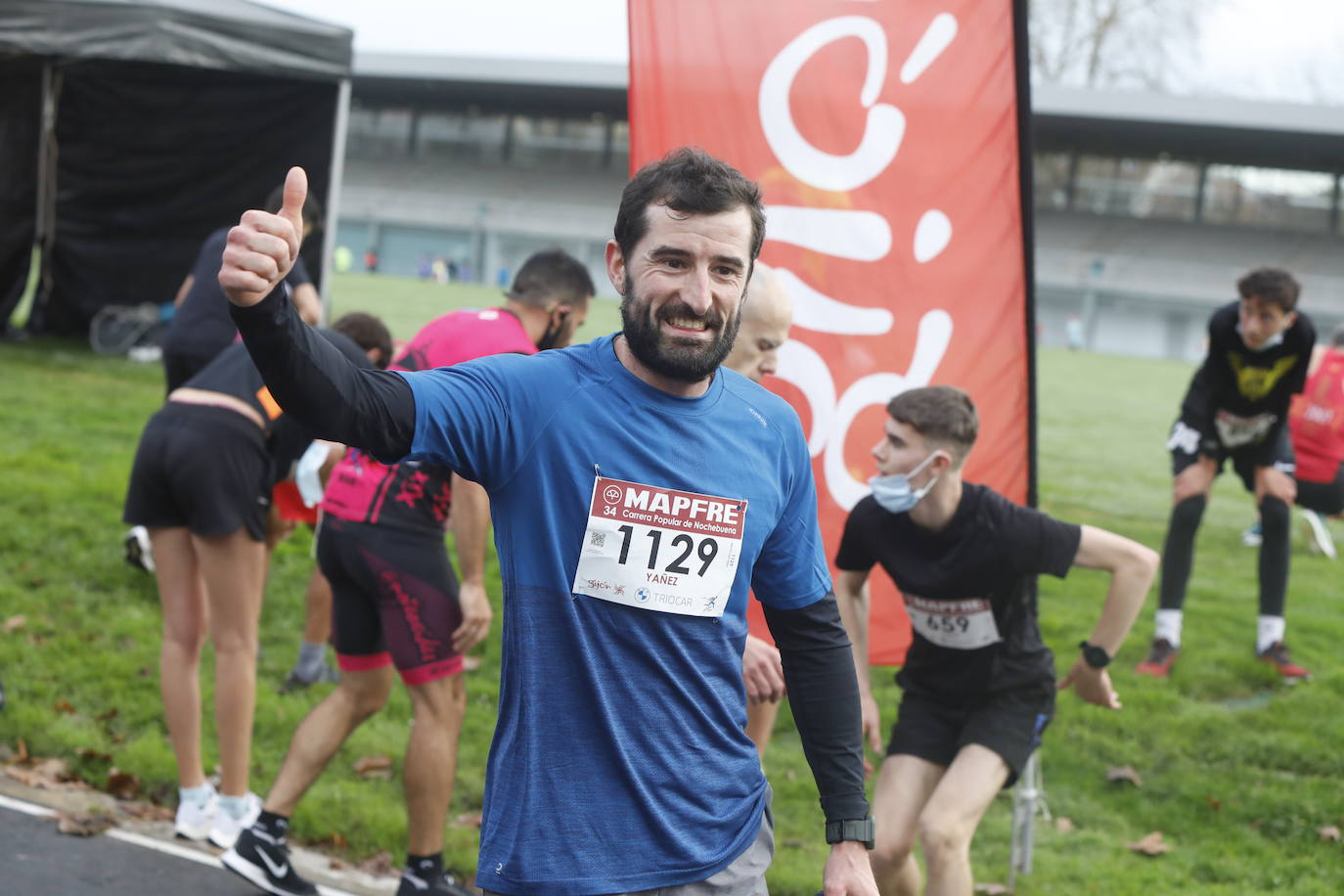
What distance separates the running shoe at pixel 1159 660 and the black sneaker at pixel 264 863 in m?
4.56

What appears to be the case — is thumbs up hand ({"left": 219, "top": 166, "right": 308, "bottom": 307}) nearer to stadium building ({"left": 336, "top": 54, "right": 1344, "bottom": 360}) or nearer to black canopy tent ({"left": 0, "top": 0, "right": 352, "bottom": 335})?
black canopy tent ({"left": 0, "top": 0, "right": 352, "bottom": 335})

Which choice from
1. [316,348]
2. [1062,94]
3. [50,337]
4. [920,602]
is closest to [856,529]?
[920,602]

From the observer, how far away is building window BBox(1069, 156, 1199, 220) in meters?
50.2

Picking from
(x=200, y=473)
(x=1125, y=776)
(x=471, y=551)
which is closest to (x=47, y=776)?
(x=200, y=473)

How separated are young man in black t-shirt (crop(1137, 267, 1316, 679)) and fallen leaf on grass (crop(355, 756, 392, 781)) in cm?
400

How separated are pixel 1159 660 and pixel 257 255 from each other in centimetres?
623

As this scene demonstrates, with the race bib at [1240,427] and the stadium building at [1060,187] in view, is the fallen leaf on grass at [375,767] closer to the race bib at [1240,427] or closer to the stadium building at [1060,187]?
the race bib at [1240,427]

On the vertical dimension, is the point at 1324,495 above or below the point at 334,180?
below

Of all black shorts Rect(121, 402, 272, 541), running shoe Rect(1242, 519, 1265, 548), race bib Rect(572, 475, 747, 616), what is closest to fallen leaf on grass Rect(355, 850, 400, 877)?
black shorts Rect(121, 402, 272, 541)

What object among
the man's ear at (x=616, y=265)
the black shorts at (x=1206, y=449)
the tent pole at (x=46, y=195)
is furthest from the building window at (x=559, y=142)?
the man's ear at (x=616, y=265)

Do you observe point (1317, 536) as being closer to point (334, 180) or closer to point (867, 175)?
point (867, 175)

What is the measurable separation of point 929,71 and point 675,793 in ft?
10.4

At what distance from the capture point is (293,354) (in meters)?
1.97

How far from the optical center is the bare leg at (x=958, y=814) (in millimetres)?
3811
